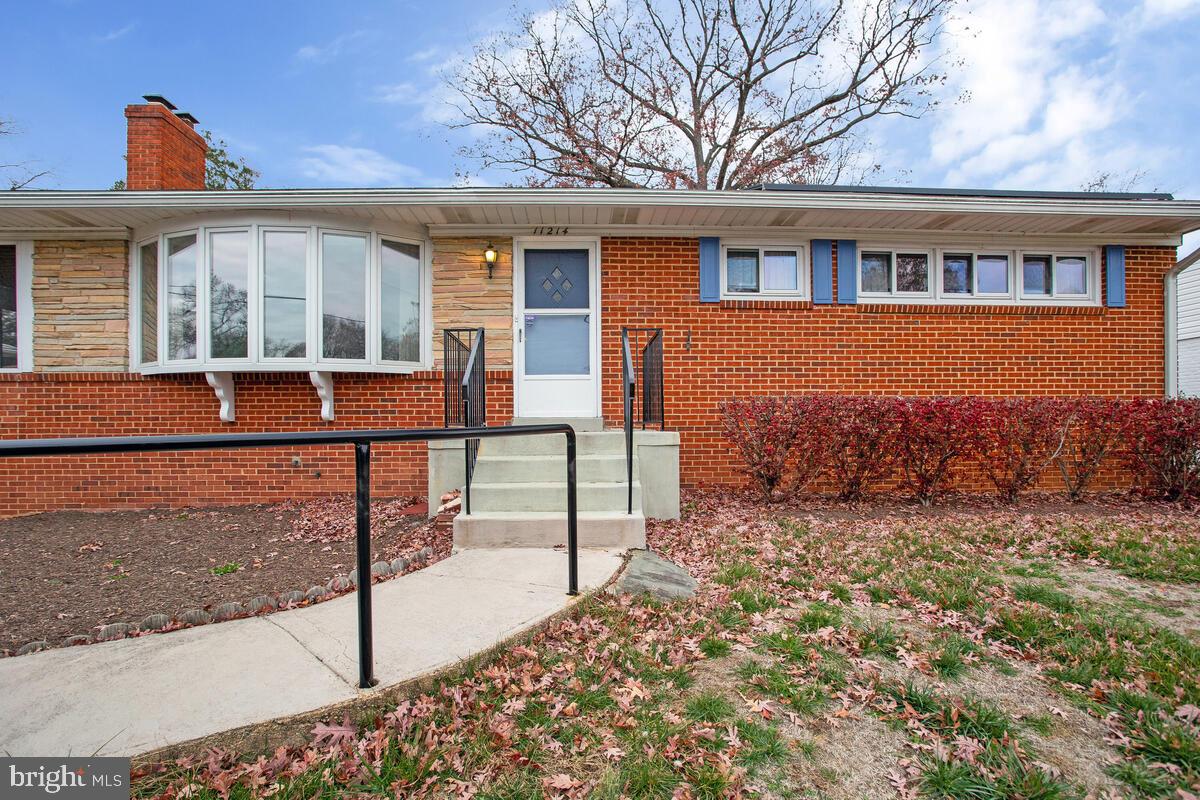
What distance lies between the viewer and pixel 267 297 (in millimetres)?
5863

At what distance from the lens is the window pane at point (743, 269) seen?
21.7ft

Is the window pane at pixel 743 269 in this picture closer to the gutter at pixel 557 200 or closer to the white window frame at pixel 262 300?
the gutter at pixel 557 200

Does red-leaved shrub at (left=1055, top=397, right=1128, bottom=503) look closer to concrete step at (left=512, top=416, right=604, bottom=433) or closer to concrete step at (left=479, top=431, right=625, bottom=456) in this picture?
concrete step at (left=479, top=431, right=625, bottom=456)

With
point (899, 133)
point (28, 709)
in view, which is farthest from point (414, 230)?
point (899, 133)

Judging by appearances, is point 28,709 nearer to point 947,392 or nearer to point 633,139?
point 947,392

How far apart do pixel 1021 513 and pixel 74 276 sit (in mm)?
10341

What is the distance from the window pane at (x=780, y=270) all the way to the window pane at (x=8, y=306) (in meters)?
8.73

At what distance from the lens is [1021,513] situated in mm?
5188

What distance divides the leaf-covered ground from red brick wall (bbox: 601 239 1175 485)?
3.33 metres

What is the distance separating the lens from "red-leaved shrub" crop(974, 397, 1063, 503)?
5410 mm

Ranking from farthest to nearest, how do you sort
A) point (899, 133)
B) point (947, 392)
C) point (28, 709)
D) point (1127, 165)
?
point (1127, 165) < point (899, 133) < point (947, 392) < point (28, 709)

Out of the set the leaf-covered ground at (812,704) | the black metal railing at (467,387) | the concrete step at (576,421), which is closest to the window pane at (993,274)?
the leaf-covered ground at (812,704)

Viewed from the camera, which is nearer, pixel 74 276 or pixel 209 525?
pixel 209 525

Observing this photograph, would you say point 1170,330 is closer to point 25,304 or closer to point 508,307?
point 508,307
